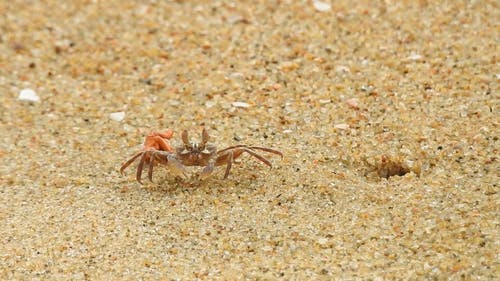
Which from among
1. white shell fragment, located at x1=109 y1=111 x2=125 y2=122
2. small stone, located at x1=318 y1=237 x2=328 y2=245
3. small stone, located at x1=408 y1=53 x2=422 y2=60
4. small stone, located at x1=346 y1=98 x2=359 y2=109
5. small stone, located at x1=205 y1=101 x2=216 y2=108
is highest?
small stone, located at x1=408 y1=53 x2=422 y2=60

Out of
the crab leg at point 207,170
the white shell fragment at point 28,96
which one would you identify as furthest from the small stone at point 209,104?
the white shell fragment at point 28,96

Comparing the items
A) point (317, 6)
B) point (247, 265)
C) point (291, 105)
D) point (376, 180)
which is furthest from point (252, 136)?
point (317, 6)

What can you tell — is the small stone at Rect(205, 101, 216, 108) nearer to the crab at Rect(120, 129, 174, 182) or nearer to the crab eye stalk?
the crab at Rect(120, 129, 174, 182)

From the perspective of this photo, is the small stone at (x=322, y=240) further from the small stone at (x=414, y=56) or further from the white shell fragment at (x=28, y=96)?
the white shell fragment at (x=28, y=96)


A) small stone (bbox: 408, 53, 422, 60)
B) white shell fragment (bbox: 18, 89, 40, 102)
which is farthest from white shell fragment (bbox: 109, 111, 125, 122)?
small stone (bbox: 408, 53, 422, 60)

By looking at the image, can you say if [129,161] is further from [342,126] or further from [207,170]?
[342,126]

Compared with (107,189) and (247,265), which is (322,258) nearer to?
(247,265)
